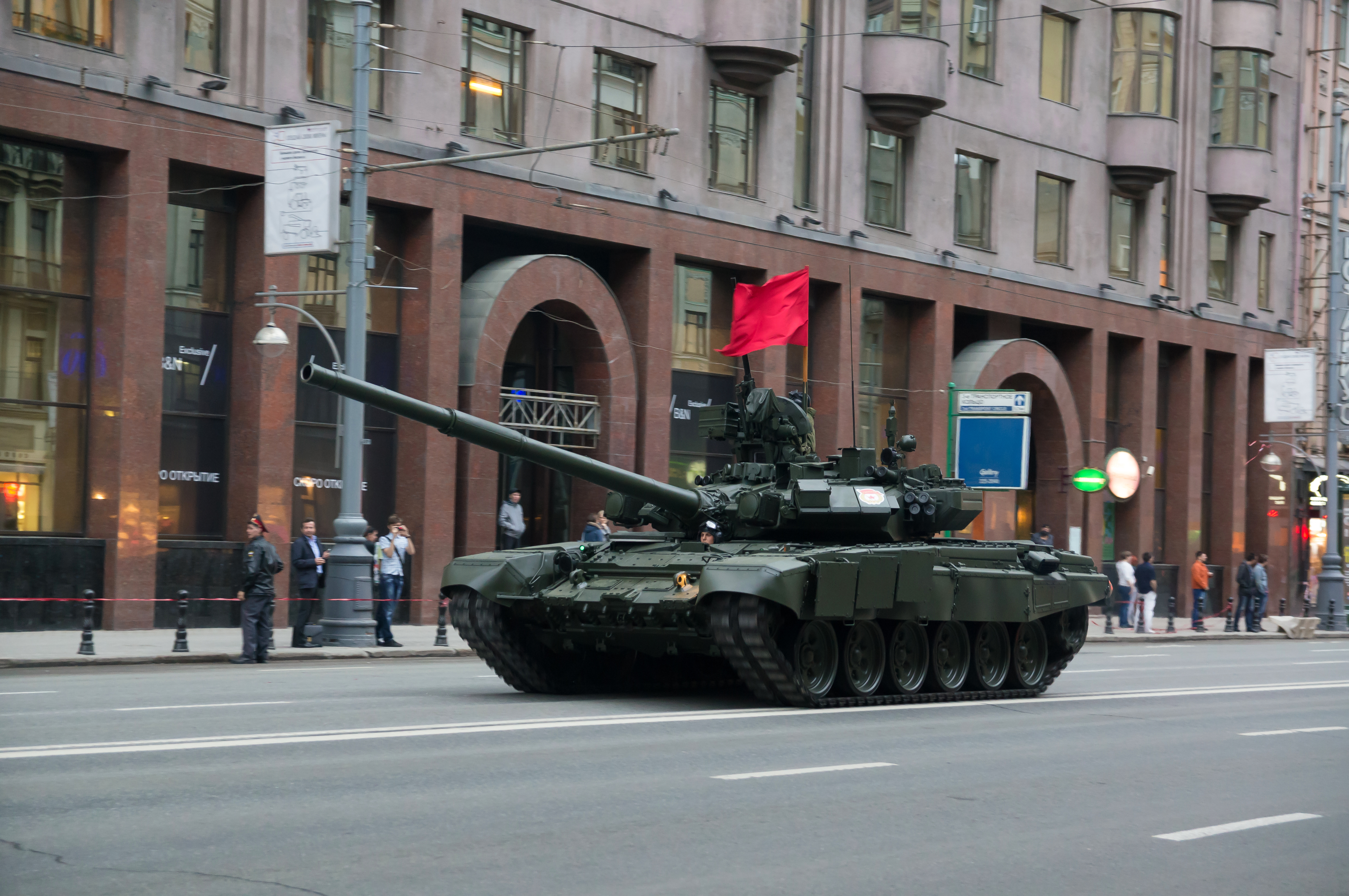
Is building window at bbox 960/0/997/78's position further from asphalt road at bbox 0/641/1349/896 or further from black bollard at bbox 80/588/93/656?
black bollard at bbox 80/588/93/656

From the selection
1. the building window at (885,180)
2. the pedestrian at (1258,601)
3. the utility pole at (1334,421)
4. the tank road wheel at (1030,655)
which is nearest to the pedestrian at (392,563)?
the tank road wheel at (1030,655)

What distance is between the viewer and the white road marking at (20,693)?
1445 centimetres

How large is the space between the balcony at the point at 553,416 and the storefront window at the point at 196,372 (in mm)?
4864

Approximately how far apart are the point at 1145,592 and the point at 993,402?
A: 609 centimetres

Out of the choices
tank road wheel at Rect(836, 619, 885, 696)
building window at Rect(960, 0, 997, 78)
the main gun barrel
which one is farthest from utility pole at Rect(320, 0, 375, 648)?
building window at Rect(960, 0, 997, 78)

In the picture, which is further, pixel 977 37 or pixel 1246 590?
pixel 1246 590

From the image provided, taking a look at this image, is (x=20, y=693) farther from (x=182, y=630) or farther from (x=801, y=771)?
(x=801, y=771)

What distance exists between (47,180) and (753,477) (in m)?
12.0

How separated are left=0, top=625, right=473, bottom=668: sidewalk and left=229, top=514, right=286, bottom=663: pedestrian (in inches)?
19.3

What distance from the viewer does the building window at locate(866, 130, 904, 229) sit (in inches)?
1353

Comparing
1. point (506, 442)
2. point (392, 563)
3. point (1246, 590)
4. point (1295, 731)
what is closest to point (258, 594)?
point (392, 563)

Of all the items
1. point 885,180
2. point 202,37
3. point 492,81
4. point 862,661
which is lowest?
point 862,661

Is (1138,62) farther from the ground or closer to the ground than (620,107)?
farther from the ground

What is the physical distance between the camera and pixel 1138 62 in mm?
40438
